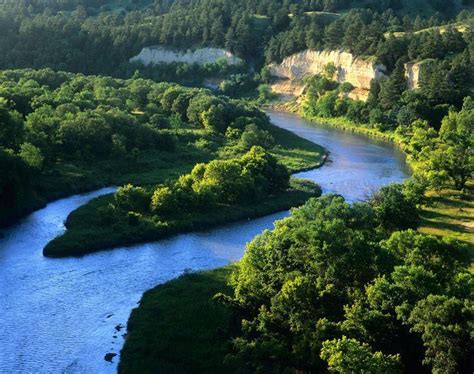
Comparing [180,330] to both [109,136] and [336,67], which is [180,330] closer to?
[109,136]

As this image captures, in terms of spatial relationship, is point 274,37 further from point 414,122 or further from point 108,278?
point 108,278

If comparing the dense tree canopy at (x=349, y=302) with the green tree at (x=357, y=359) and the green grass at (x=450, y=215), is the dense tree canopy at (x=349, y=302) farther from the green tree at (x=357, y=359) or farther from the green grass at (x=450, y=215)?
the green grass at (x=450, y=215)

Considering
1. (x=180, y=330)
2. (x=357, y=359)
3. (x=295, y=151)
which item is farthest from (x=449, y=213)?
(x=357, y=359)

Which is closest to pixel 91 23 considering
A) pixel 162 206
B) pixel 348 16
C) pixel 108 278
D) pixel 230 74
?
pixel 230 74

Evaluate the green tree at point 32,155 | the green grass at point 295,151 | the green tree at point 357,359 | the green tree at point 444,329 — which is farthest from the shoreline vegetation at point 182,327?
the green grass at point 295,151

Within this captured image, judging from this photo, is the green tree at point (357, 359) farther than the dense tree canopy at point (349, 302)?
No
